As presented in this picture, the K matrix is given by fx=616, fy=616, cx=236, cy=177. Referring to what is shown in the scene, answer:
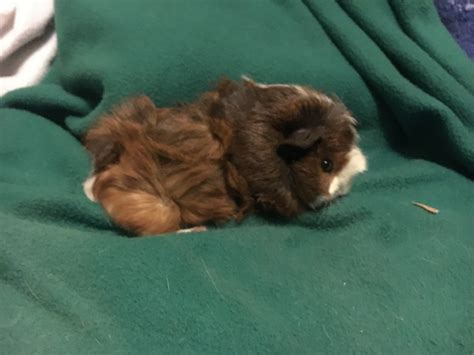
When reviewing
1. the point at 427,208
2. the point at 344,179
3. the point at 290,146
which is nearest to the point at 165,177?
the point at 290,146

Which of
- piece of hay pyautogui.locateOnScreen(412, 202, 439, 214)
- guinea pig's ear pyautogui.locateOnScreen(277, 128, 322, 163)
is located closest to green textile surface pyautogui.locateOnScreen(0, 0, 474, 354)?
piece of hay pyautogui.locateOnScreen(412, 202, 439, 214)

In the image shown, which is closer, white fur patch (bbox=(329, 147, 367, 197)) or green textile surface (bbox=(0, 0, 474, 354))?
green textile surface (bbox=(0, 0, 474, 354))

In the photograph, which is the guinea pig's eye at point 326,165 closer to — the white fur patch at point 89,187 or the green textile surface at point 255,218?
the green textile surface at point 255,218

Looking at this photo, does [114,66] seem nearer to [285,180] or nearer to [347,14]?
[285,180]

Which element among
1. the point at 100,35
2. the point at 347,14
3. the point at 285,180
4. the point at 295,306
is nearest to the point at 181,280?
the point at 295,306

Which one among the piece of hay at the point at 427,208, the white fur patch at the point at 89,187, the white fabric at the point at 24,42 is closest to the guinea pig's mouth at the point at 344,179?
the piece of hay at the point at 427,208

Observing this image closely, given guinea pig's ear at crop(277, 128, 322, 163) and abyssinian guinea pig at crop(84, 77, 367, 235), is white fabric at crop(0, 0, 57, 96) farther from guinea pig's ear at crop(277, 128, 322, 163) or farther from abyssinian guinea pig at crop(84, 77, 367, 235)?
guinea pig's ear at crop(277, 128, 322, 163)
